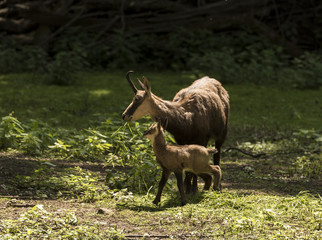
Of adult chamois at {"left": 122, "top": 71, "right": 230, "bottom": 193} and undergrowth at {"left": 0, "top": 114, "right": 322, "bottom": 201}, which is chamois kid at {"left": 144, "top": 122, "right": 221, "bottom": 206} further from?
undergrowth at {"left": 0, "top": 114, "right": 322, "bottom": 201}

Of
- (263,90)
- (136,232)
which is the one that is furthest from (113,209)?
(263,90)

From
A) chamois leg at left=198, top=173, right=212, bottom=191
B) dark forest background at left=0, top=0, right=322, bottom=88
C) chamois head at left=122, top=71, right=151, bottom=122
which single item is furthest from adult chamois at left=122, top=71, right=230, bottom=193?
dark forest background at left=0, top=0, right=322, bottom=88

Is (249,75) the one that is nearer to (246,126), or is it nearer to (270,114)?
(270,114)

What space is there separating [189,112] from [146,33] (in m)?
12.9

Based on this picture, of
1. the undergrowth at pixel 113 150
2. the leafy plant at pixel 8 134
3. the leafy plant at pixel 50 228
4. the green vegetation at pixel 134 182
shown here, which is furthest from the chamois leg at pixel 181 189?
the leafy plant at pixel 8 134

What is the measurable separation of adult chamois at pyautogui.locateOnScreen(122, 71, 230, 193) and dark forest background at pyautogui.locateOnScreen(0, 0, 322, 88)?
33.8ft

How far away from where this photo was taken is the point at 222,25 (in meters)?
19.9

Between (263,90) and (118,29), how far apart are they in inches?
210

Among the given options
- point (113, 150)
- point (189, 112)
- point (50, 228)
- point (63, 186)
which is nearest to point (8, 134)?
point (113, 150)

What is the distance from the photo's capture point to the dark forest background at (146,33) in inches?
754

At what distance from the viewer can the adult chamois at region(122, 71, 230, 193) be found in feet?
23.6

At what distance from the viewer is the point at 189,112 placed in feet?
25.0

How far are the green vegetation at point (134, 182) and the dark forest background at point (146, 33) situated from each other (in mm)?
5002

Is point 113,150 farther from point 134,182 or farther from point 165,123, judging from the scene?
point 165,123
